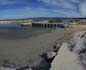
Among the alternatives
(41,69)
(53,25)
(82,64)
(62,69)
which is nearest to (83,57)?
(82,64)

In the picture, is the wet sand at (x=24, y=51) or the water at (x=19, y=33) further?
the water at (x=19, y=33)

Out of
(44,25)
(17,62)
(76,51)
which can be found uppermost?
(76,51)

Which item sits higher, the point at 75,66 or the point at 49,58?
the point at 75,66

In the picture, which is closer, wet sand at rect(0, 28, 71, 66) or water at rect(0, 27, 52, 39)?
wet sand at rect(0, 28, 71, 66)

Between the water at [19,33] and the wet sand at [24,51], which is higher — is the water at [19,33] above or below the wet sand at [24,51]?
below

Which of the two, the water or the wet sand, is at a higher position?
the wet sand

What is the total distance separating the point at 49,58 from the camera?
37.5 ft

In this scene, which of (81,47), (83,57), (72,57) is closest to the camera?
(83,57)

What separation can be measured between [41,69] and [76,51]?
1594mm

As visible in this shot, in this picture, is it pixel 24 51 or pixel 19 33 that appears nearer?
pixel 24 51

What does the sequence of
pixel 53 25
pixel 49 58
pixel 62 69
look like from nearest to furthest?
pixel 62 69 → pixel 49 58 → pixel 53 25

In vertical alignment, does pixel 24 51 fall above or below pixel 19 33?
above

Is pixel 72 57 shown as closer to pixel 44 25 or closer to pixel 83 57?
pixel 83 57

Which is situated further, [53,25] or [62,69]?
[53,25]
